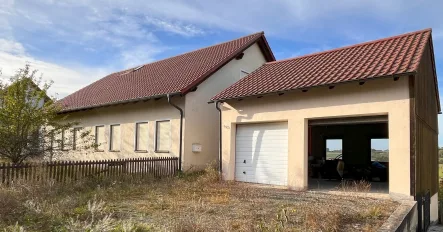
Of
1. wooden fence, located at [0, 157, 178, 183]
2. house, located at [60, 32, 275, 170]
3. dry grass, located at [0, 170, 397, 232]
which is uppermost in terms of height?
house, located at [60, 32, 275, 170]

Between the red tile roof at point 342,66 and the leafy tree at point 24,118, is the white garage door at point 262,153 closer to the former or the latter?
the red tile roof at point 342,66

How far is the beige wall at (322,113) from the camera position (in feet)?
31.4

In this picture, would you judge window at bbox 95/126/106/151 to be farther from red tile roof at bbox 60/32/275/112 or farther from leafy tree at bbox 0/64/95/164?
leafy tree at bbox 0/64/95/164

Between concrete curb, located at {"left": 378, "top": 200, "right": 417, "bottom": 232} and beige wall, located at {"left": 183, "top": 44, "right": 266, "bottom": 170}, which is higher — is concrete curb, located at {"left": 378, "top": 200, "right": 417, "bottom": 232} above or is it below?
below

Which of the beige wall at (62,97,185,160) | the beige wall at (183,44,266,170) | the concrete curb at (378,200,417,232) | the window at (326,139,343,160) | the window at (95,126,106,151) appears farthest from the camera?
the window at (326,139,343,160)

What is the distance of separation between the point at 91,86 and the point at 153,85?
31.4ft

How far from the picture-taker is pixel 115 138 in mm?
18375

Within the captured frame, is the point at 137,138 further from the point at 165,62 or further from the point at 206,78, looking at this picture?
the point at 165,62

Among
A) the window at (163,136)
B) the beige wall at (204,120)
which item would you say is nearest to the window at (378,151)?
the beige wall at (204,120)

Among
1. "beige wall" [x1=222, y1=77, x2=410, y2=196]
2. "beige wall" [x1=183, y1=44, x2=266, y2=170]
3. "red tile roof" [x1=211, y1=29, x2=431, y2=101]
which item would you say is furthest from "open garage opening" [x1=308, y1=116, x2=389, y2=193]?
"beige wall" [x1=222, y1=77, x2=410, y2=196]

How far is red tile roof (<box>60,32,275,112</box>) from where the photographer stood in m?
15.5

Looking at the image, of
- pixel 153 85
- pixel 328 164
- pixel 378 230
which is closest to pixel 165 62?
pixel 153 85

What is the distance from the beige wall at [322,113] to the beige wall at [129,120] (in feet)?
8.32

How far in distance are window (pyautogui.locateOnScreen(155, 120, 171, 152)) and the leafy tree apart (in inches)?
156
